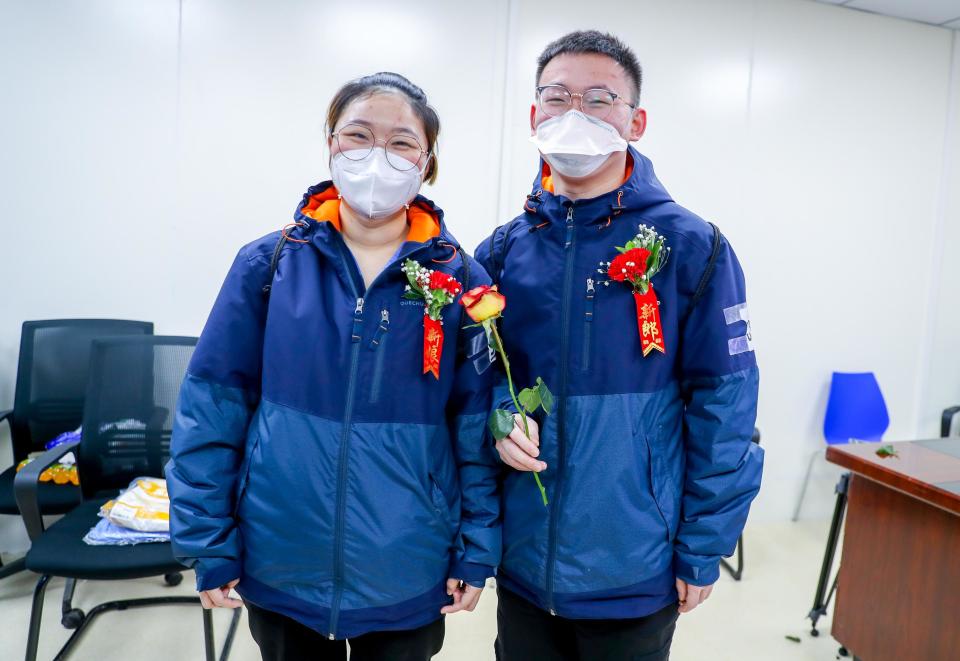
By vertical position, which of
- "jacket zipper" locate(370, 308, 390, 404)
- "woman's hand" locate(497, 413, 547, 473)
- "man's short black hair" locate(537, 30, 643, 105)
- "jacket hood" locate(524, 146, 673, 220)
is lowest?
"woman's hand" locate(497, 413, 547, 473)

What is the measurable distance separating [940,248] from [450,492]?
391 cm

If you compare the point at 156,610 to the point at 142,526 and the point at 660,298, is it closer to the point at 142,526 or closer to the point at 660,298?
the point at 142,526

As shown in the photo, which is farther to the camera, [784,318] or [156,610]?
[784,318]

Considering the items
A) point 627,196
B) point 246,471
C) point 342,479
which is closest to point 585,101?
point 627,196

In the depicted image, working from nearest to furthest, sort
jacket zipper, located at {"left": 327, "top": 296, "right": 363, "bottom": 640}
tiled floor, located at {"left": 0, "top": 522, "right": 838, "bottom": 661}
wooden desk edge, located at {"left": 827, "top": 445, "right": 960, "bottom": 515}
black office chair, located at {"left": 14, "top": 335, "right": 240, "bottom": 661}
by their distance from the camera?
jacket zipper, located at {"left": 327, "top": 296, "right": 363, "bottom": 640}, wooden desk edge, located at {"left": 827, "top": 445, "right": 960, "bottom": 515}, black office chair, located at {"left": 14, "top": 335, "right": 240, "bottom": 661}, tiled floor, located at {"left": 0, "top": 522, "right": 838, "bottom": 661}

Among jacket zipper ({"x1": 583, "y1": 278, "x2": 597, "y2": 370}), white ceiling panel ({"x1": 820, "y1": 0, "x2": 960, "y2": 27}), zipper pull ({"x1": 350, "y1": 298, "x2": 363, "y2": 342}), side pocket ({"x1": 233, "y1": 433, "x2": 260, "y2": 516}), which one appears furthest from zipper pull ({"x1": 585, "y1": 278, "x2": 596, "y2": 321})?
white ceiling panel ({"x1": 820, "y1": 0, "x2": 960, "y2": 27})

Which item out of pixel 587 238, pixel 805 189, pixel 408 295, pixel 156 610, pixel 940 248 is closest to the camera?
pixel 408 295

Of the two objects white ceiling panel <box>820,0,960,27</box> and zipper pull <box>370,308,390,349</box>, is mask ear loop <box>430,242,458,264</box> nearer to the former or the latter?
zipper pull <box>370,308,390,349</box>

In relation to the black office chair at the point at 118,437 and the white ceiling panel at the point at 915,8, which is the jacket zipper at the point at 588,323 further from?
the white ceiling panel at the point at 915,8

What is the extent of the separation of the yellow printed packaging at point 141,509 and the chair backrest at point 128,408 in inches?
7.0

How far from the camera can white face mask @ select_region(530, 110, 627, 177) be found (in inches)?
48.0

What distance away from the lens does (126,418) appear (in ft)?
7.11

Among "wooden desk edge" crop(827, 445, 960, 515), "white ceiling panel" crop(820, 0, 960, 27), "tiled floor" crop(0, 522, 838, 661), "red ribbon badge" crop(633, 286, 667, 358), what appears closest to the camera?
"red ribbon badge" crop(633, 286, 667, 358)

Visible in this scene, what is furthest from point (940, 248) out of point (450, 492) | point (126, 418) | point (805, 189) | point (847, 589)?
point (126, 418)
